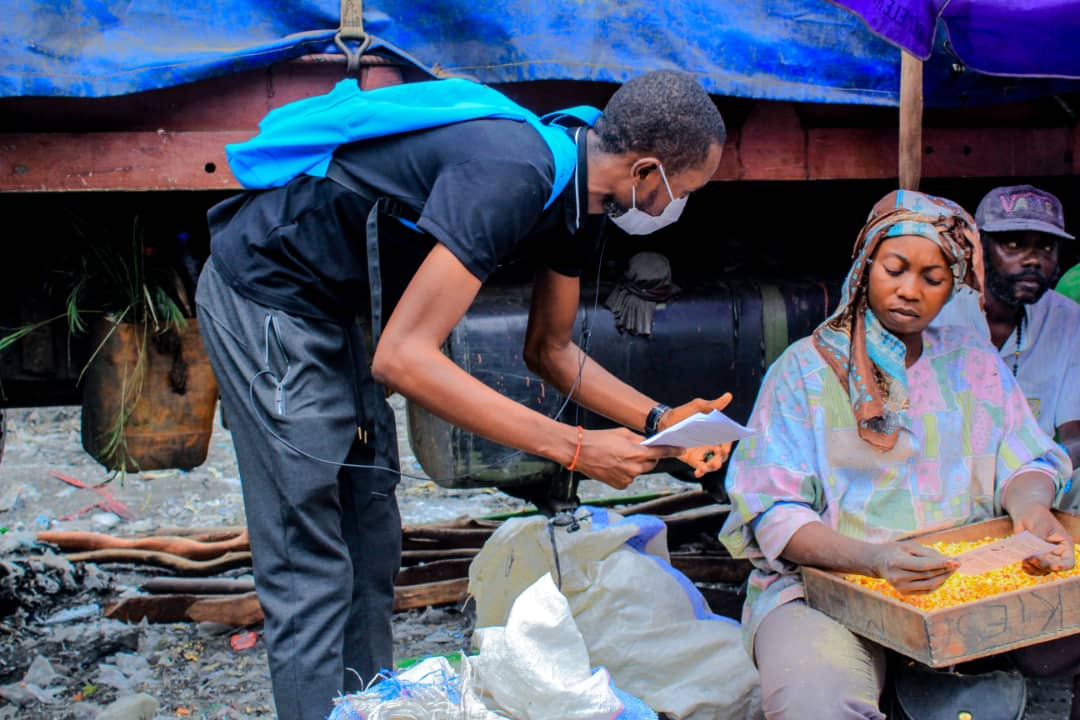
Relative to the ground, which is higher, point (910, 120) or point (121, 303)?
point (910, 120)

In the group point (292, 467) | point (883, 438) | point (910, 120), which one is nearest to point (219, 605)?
point (292, 467)

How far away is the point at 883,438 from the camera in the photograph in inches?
101

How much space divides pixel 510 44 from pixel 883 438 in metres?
1.47

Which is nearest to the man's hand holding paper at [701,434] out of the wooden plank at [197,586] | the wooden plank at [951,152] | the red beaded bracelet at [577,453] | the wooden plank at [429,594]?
the red beaded bracelet at [577,453]

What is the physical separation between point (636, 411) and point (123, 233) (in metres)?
1.82

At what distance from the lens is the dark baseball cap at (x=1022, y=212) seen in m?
3.32

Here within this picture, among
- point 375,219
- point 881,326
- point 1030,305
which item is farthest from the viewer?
point 1030,305

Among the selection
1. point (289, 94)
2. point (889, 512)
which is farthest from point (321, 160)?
point (889, 512)

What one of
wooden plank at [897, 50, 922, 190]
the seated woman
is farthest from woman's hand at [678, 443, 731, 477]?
wooden plank at [897, 50, 922, 190]

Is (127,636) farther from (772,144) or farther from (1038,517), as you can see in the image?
(1038,517)

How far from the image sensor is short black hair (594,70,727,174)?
2.08 metres

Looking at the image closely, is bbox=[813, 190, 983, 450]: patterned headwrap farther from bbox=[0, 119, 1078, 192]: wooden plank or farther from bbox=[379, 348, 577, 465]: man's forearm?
bbox=[379, 348, 577, 465]: man's forearm

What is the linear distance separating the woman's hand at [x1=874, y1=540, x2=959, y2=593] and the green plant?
224 centimetres

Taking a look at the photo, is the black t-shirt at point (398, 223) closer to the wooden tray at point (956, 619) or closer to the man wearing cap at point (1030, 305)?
the wooden tray at point (956, 619)
